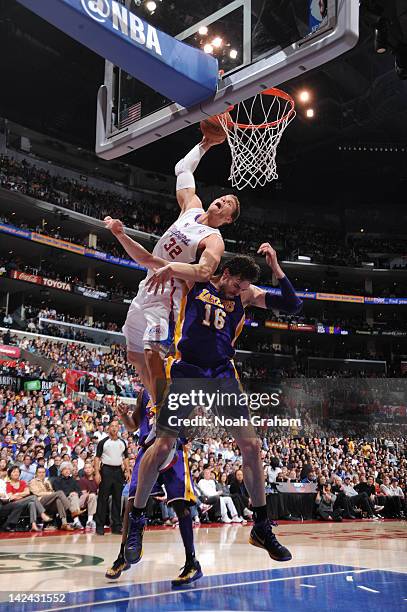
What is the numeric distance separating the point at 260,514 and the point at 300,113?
24258 mm

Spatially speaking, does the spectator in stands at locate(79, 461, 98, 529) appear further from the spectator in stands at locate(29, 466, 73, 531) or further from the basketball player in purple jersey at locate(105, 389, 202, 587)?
the basketball player in purple jersey at locate(105, 389, 202, 587)

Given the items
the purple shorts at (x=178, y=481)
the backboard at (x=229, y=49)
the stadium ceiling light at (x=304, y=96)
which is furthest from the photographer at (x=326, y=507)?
the stadium ceiling light at (x=304, y=96)

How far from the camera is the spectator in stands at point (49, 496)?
31.6 ft

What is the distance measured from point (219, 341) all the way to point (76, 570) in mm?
2788

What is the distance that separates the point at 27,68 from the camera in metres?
26.6

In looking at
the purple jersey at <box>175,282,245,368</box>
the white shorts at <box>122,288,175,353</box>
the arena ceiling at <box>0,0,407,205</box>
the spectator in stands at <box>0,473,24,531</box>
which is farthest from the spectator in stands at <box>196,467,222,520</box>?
the arena ceiling at <box>0,0,407,205</box>

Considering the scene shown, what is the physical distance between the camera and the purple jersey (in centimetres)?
424

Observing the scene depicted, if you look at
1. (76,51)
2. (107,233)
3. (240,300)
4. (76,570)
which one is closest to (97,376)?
(107,233)

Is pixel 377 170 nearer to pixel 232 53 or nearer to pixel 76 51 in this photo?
pixel 76 51

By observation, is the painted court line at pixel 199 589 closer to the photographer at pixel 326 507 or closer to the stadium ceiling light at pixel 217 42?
the stadium ceiling light at pixel 217 42

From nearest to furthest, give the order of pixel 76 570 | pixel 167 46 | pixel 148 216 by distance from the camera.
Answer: pixel 167 46
pixel 76 570
pixel 148 216

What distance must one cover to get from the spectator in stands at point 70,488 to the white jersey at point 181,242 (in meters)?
5.74

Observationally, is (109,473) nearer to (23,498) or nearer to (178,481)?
(23,498)

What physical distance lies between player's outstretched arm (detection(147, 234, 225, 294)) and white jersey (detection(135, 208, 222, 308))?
0.17m
